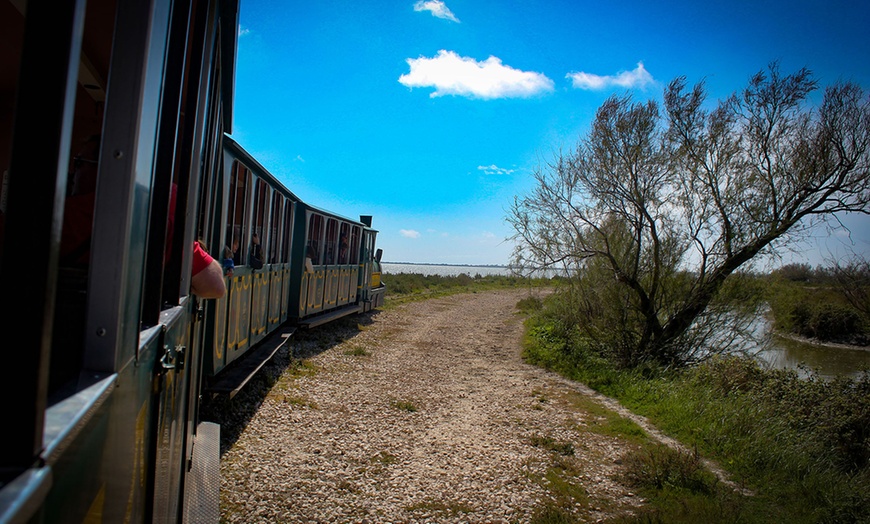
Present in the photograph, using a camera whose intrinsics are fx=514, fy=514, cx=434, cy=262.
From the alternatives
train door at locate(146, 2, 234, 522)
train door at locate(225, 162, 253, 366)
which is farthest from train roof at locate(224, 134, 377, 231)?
train door at locate(146, 2, 234, 522)

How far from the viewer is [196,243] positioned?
89.5 inches

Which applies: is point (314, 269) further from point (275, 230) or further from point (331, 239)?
point (275, 230)

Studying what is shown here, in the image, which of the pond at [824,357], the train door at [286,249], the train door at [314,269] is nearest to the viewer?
the train door at [286,249]

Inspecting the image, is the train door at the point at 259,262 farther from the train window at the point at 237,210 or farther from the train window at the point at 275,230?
the train window at the point at 237,210

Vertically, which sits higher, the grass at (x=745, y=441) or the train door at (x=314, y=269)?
the train door at (x=314, y=269)

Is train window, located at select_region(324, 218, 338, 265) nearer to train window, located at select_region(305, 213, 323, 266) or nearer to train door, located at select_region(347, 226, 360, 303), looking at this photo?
train window, located at select_region(305, 213, 323, 266)

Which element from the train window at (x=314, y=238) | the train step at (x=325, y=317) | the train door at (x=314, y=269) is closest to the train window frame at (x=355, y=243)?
the train step at (x=325, y=317)

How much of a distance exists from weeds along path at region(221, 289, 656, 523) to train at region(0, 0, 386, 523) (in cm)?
181

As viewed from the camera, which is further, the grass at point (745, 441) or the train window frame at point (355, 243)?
the train window frame at point (355, 243)

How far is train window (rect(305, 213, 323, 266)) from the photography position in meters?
9.81

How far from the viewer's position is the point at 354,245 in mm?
13758

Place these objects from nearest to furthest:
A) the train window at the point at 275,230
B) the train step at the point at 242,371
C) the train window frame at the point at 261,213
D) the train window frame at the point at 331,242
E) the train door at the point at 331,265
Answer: the train step at the point at 242,371
the train window frame at the point at 261,213
the train window at the point at 275,230
the train window frame at the point at 331,242
the train door at the point at 331,265

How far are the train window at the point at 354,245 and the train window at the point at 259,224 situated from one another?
6.00 metres

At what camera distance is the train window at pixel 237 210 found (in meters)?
5.73
